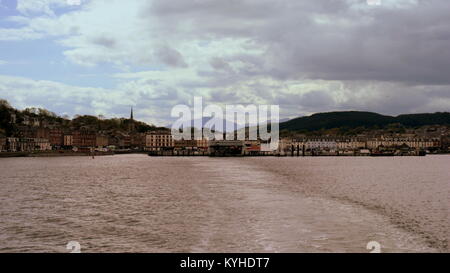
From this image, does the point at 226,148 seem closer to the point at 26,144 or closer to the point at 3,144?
the point at 26,144

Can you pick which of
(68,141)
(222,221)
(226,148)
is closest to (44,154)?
(68,141)

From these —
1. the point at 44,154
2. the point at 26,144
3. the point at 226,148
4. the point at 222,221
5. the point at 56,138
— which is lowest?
the point at 222,221

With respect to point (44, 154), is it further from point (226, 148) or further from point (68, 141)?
point (226, 148)

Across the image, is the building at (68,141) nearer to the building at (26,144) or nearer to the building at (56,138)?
the building at (56,138)

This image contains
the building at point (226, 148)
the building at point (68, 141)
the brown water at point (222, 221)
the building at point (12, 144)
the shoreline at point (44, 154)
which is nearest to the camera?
the brown water at point (222, 221)

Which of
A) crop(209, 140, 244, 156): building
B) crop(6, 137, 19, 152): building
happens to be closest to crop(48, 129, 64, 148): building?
crop(6, 137, 19, 152): building

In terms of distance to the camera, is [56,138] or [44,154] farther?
[56,138]

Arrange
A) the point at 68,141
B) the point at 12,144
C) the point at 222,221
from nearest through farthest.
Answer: the point at 222,221 → the point at 12,144 → the point at 68,141

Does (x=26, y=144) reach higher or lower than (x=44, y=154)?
higher

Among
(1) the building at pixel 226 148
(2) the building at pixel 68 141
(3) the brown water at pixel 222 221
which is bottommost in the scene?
(3) the brown water at pixel 222 221

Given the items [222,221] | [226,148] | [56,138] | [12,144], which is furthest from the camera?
[56,138]

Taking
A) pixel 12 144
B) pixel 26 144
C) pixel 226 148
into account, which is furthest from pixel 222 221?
pixel 226 148

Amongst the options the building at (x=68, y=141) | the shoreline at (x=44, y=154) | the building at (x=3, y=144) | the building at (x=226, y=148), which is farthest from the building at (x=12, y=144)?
the building at (x=226, y=148)

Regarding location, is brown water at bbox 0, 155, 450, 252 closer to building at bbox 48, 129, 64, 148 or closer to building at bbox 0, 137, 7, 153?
building at bbox 0, 137, 7, 153
